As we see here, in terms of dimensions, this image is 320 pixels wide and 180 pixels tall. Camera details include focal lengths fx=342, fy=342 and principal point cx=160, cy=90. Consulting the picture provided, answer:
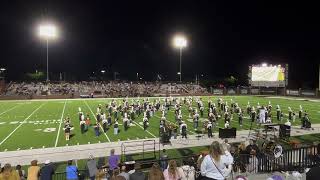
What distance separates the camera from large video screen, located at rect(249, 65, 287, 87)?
53362mm

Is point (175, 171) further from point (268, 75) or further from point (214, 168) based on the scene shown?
point (268, 75)

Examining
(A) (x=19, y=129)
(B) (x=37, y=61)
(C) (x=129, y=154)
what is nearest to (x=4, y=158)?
(C) (x=129, y=154)

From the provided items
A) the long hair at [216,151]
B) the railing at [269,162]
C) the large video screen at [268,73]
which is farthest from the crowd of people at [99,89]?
the long hair at [216,151]

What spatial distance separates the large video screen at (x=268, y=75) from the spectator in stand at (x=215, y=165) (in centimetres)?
5140

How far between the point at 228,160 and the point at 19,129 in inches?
746

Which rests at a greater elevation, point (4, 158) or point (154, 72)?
point (154, 72)

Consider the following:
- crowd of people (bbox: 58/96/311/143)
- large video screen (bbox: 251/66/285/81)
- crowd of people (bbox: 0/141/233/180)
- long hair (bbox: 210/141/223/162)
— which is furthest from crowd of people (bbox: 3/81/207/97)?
long hair (bbox: 210/141/223/162)

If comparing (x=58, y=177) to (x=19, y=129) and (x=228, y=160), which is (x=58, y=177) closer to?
(x=228, y=160)

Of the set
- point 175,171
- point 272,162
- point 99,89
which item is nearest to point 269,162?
point 272,162

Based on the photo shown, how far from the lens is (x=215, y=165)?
16.6 feet

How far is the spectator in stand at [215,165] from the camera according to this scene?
4.99 meters

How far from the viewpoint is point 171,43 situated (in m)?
94.3

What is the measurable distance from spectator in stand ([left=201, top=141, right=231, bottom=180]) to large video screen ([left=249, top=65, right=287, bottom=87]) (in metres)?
51.4

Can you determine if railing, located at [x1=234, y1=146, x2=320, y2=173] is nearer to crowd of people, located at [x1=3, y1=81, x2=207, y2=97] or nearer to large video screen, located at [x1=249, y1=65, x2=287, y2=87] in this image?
crowd of people, located at [x1=3, y1=81, x2=207, y2=97]
